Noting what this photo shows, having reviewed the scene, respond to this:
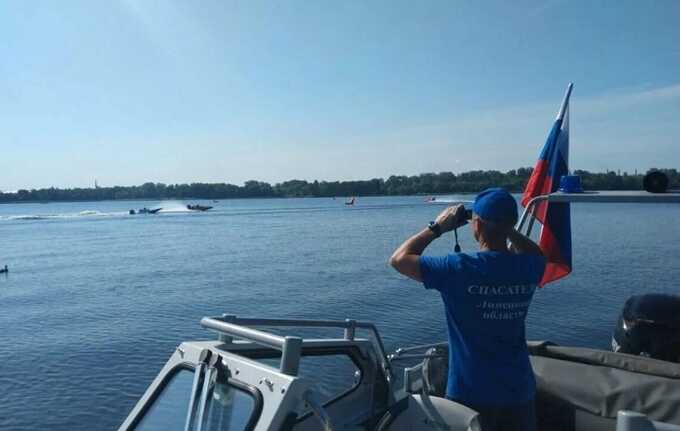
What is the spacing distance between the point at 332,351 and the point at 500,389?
99cm

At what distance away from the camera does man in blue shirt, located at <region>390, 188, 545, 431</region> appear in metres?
3.25

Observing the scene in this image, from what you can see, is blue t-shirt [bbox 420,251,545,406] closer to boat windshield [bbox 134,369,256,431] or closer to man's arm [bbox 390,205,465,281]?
man's arm [bbox 390,205,465,281]

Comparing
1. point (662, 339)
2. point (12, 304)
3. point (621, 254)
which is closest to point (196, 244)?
point (12, 304)

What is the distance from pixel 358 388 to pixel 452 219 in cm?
122

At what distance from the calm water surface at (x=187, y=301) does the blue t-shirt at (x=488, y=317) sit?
1029 cm

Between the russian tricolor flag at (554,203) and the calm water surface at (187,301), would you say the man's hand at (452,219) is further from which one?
the calm water surface at (187,301)


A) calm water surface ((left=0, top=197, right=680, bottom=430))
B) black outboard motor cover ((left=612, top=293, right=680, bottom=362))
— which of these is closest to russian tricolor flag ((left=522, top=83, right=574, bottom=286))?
black outboard motor cover ((left=612, top=293, right=680, bottom=362))

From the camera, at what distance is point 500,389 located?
3.35 meters

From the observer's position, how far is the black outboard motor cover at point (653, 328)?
5.45 meters

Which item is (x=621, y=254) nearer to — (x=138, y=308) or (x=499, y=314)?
(x=138, y=308)

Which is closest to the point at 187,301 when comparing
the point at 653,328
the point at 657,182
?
the point at 653,328

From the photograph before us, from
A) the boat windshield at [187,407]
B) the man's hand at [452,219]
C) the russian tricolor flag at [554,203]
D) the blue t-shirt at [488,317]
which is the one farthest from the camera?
the russian tricolor flag at [554,203]

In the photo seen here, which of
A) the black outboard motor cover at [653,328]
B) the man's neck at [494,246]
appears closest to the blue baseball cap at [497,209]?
the man's neck at [494,246]

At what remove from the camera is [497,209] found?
10.8 feet
